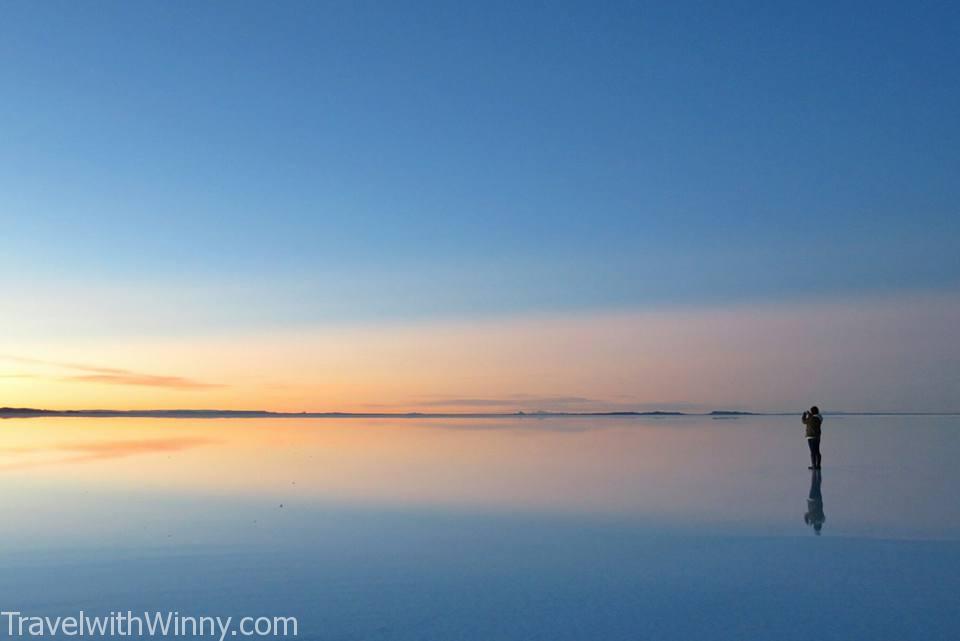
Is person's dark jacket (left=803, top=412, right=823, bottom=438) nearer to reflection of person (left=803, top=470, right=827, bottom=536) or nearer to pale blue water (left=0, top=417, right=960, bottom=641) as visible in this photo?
pale blue water (left=0, top=417, right=960, bottom=641)

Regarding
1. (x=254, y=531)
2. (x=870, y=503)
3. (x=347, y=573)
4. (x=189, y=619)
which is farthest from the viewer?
(x=870, y=503)

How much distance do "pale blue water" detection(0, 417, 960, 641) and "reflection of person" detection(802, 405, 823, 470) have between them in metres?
0.73

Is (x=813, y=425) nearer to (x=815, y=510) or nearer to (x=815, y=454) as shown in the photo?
(x=815, y=454)

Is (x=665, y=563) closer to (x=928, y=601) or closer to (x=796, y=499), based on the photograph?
(x=928, y=601)

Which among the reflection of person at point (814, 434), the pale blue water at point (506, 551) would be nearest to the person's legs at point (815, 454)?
the reflection of person at point (814, 434)

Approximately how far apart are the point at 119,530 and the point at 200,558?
2.64 m

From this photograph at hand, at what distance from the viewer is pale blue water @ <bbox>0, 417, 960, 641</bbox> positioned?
6.77 meters

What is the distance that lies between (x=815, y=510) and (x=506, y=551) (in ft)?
19.0

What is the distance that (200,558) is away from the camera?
9.20 metres

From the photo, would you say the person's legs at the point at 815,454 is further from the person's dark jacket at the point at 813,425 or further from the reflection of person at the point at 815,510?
the reflection of person at the point at 815,510

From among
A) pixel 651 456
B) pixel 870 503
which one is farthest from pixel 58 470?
pixel 870 503

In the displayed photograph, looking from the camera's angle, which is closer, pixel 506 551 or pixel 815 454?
pixel 506 551

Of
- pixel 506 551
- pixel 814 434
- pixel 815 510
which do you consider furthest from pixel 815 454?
pixel 506 551

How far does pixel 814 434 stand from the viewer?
19109 millimetres
